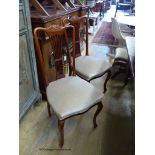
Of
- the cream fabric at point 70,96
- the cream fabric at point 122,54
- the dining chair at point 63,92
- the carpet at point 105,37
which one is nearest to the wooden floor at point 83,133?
the dining chair at point 63,92

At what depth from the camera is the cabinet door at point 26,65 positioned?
161 cm

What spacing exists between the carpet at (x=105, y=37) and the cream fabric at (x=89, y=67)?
1.87 meters

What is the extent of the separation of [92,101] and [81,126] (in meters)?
0.43

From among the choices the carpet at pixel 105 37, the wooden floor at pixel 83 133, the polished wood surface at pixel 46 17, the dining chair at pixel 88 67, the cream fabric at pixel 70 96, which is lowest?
the wooden floor at pixel 83 133

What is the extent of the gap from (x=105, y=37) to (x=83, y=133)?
3452 millimetres

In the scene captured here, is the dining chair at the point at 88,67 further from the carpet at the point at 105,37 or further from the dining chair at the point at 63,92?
the carpet at the point at 105,37

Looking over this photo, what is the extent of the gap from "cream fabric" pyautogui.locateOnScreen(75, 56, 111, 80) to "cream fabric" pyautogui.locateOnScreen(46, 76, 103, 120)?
253 millimetres

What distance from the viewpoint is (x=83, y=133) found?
1728mm

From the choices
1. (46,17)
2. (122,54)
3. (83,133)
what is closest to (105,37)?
(122,54)

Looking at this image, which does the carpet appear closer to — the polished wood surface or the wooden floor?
the polished wood surface

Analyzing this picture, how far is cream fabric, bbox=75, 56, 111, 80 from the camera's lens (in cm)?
193

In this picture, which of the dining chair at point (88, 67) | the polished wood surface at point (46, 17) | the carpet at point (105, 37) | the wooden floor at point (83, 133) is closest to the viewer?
the wooden floor at point (83, 133)
